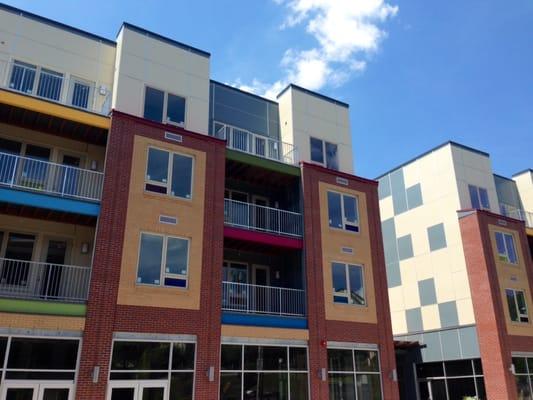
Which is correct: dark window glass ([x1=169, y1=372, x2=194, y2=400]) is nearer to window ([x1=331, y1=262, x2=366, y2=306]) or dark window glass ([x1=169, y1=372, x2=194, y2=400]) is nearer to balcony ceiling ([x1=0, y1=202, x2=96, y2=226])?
balcony ceiling ([x1=0, y1=202, x2=96, y2=226])

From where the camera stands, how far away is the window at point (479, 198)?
27453 mm

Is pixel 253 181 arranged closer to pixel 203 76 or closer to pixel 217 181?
pixel 217 181

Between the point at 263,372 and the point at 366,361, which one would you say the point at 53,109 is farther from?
the point at 366,361

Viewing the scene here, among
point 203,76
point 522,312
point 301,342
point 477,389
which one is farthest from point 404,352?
point 203,76

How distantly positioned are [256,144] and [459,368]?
1506 centimetres

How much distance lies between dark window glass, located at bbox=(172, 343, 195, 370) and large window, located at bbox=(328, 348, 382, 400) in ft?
18.2

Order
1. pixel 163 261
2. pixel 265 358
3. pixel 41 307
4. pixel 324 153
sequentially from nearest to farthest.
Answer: pixel 41 307, pixel 163 261, pixel 265 358, pixel 324 153

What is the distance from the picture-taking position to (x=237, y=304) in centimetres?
1866

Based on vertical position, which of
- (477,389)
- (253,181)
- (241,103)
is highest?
(241,103)

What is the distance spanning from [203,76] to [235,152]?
11.8 feet

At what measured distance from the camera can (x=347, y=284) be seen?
2027 centimetres

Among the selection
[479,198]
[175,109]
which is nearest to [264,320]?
[175,109]

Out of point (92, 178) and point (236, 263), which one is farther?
point (236, 263)

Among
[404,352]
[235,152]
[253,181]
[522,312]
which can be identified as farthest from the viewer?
[404,352]
